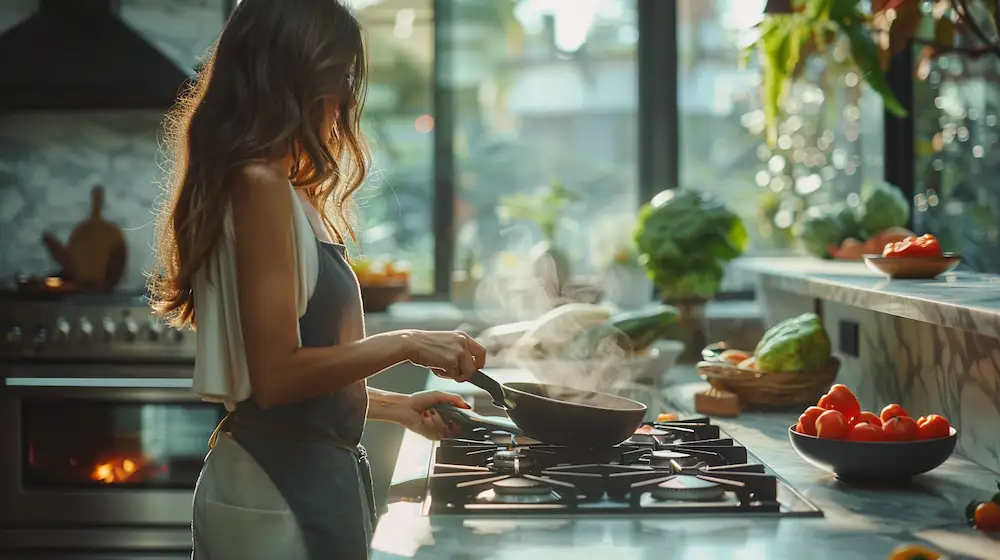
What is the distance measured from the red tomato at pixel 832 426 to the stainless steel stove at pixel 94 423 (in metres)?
1.98

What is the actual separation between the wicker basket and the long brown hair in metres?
0.99

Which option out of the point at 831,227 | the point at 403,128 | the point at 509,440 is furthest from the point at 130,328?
the point at 831,227

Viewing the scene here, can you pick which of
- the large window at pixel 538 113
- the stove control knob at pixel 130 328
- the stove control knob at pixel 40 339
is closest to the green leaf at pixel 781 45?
the large window at pixel 538 113

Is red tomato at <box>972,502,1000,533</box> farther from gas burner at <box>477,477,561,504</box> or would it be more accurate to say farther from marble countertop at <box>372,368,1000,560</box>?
gas burner at <box>477,477,561,504</box>

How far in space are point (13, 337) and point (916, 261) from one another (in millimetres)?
2402

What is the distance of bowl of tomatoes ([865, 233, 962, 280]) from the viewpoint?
1.82m

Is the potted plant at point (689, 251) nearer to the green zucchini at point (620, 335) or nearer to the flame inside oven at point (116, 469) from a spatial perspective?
the green zucchini at point (620, 335)

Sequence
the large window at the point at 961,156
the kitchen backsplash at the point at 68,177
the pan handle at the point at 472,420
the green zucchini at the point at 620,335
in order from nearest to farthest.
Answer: the pan handle at the point at 472,420 < the green zucchini at the point at 620,335 < the large window at the point at 961,156 < the kitchen backsplash at the point at 68,177

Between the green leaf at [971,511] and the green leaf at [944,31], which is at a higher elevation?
the green leaf at [944,31]

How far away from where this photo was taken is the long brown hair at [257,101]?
1.24m

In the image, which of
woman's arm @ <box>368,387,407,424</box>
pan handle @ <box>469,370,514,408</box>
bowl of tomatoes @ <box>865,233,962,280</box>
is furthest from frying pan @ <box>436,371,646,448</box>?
bowl of tomatoes @ <box>865,233,962,280</box>

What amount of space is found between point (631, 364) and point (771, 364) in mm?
327

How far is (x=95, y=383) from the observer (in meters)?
2.90

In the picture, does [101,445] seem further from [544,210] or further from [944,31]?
[944,31]
